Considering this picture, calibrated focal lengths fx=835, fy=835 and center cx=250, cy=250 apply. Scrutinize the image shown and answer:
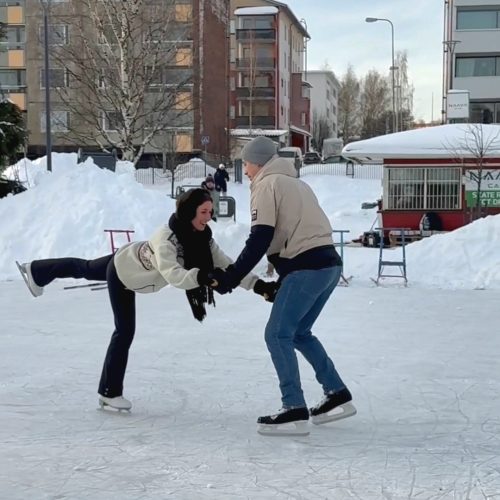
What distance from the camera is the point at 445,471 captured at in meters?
4.04

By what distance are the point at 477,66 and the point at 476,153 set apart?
33628 mm

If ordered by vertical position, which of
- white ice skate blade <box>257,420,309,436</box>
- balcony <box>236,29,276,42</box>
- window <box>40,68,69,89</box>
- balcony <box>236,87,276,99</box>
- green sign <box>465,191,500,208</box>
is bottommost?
white ice skate blade <box>257,420,309,436</box>

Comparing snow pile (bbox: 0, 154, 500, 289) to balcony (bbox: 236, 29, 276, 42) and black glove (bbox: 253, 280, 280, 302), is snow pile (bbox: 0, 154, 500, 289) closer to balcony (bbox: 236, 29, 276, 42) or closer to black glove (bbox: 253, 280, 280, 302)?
black glove (bbox: 253, 280, 280, 302)

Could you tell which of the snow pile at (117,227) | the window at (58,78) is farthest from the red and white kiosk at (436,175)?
the window at (58,78)

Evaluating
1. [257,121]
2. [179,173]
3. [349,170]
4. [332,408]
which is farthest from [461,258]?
[257,121]

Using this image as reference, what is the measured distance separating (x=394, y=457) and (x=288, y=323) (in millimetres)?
891

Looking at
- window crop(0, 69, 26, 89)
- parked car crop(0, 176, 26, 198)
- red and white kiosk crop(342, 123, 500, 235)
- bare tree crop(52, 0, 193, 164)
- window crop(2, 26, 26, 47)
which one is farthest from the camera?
window crop(0, 69, 26, 89)

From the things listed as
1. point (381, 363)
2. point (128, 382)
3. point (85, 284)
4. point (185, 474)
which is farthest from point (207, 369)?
point (85, 284)

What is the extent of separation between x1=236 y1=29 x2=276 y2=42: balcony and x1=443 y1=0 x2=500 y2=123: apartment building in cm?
1202

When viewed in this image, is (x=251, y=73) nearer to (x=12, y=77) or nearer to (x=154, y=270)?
(x=12, y=77)

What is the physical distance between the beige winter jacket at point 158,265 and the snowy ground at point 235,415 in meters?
Result: 0.83

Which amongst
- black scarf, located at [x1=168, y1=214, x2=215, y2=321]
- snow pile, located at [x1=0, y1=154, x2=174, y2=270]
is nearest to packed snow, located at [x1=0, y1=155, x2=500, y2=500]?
black scarf, located at [x1=168, y1=214, x2=215, y2=321]

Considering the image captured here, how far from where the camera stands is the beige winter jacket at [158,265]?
4.61 m

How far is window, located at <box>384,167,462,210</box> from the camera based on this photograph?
797 inches
